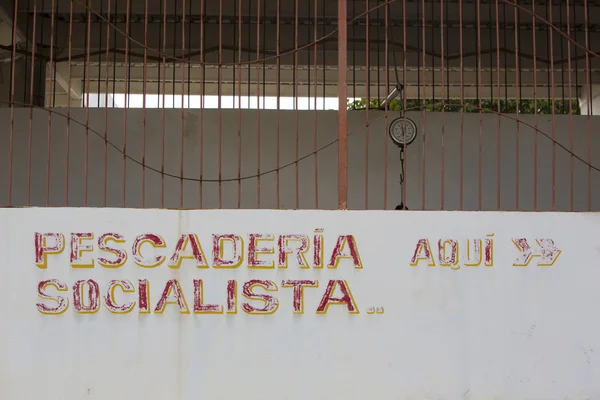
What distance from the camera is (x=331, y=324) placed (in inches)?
133

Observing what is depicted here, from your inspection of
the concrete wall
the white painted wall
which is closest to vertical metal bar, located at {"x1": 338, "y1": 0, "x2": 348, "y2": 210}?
the white painted wall

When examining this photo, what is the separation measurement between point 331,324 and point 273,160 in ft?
11.4

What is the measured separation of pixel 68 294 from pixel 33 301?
0.20 metres

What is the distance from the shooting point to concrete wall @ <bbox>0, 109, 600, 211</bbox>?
6.41m

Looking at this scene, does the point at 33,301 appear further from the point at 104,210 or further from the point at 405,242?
the point at 405,242

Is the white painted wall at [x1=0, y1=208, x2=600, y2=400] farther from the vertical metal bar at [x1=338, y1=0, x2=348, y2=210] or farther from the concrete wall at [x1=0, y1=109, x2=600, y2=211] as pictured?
the concrete wall at [x1=0, y1=109, x2=600, y2=211]

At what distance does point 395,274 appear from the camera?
3426mm

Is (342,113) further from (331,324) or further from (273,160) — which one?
(273,160)

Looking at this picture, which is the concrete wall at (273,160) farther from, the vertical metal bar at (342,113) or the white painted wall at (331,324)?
the white painted wall at (331,324)

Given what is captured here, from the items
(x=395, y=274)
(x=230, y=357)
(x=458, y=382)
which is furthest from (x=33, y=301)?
(x=458, y=382)

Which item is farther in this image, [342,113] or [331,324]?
[342,113]

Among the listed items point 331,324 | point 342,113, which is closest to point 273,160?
point 342,113

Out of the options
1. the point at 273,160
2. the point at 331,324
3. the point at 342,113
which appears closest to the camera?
the point at 331,324

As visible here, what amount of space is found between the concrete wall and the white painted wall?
120 inches
